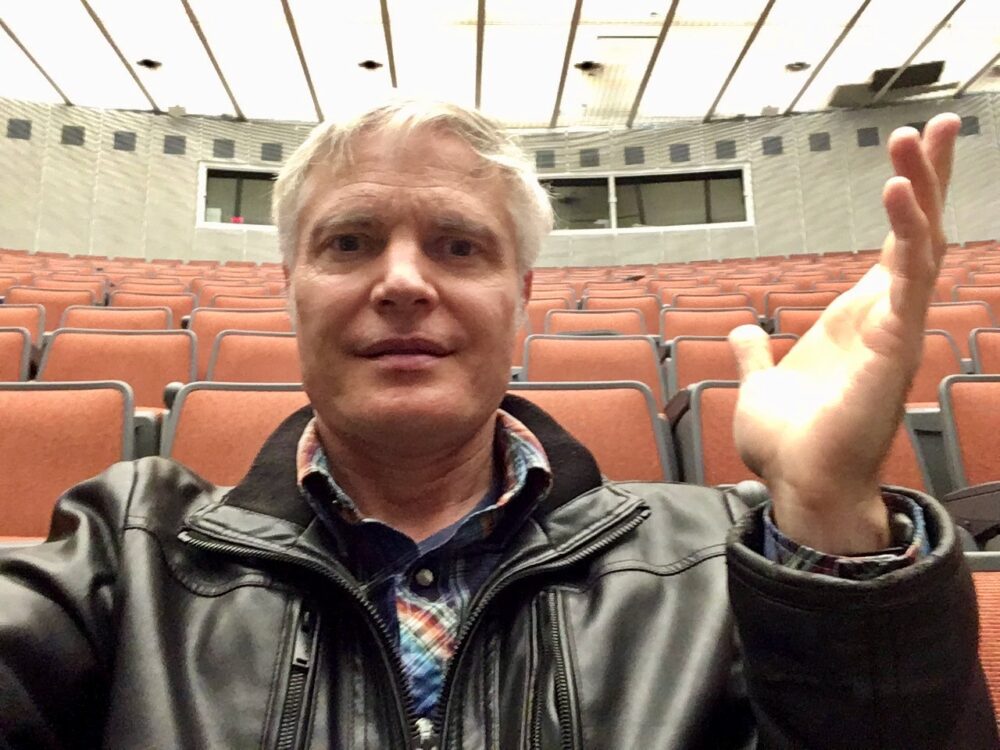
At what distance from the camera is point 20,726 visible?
0.71 ft

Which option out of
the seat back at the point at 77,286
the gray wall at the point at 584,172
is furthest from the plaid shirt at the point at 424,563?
the gray wall at the point at 584,172

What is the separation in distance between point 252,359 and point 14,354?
0.92ft

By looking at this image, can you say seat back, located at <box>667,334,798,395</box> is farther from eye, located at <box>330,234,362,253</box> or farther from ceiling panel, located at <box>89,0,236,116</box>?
ceiling panel, located at <box>89,0,236,116</box>

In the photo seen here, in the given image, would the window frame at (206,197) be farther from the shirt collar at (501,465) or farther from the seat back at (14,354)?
the shirt collar at (501,465)

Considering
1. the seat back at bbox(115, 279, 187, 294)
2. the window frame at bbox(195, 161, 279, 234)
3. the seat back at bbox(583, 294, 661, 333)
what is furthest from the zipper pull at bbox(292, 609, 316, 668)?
the window frame at bbox(195, 161, 279, 234)

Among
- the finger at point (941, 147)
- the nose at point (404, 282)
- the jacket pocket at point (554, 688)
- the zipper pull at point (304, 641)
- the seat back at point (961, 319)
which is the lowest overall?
the jacket pocket at point (554, 688)

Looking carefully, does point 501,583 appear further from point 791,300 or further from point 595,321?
point 791,300

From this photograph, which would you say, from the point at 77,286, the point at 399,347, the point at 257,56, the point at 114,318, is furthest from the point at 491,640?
the point at 257,56

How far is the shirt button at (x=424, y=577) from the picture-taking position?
0.29 meters

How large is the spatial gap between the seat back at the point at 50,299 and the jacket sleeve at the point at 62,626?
1229mm

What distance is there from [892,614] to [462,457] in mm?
199

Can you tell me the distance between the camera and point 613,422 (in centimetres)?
A: 60

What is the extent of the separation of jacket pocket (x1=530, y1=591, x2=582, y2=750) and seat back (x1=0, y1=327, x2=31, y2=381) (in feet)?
2.57

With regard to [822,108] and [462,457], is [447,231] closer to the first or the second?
[462,457]
